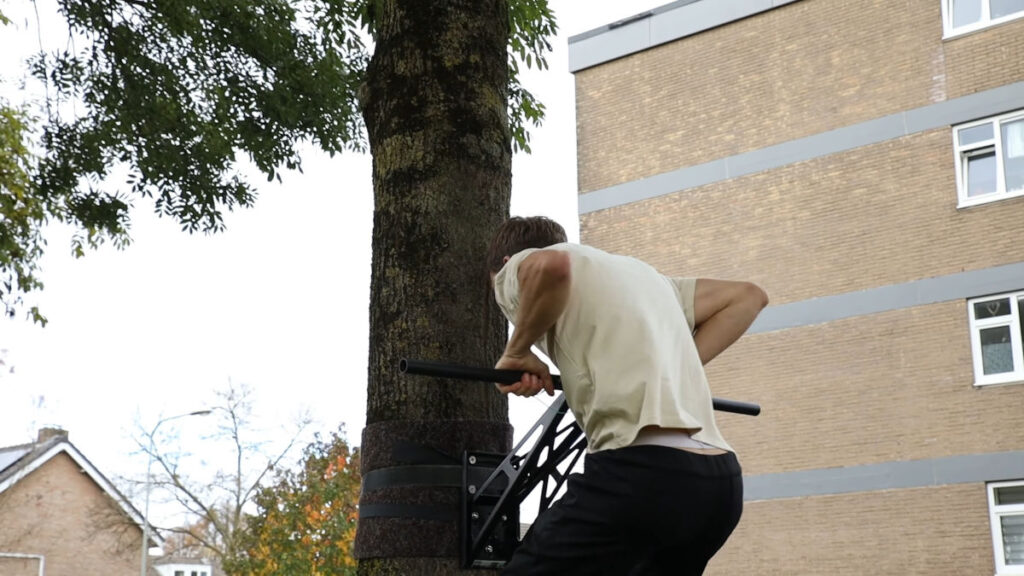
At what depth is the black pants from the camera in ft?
9.31

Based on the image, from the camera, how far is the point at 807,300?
21688mm

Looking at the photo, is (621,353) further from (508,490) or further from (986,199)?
(986,199)

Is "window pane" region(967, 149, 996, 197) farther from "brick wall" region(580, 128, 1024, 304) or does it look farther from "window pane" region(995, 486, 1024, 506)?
"window pane" region(995, 486, 1024, 506)

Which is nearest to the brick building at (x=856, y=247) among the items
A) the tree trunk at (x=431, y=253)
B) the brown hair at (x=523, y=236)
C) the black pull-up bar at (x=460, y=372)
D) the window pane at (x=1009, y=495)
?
the window pane at (x=1009, y=495)

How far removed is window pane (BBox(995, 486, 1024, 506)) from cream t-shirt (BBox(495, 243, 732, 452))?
17482mm

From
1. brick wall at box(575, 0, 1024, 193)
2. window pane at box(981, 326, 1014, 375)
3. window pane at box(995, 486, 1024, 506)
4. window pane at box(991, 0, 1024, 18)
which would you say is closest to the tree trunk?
window pane at box(995, 486, 1024, 506)

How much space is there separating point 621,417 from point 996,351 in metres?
18.2

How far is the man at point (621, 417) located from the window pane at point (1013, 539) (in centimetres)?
1744

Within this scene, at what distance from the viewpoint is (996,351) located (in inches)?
766

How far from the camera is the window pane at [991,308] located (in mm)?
19516

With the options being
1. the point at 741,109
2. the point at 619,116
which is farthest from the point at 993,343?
the point at 619,116

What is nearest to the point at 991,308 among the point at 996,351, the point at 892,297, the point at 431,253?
the point at 996,351

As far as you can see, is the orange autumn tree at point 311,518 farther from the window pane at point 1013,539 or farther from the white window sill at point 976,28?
the white window sill at point 976,28

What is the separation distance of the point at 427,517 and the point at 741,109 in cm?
2065
